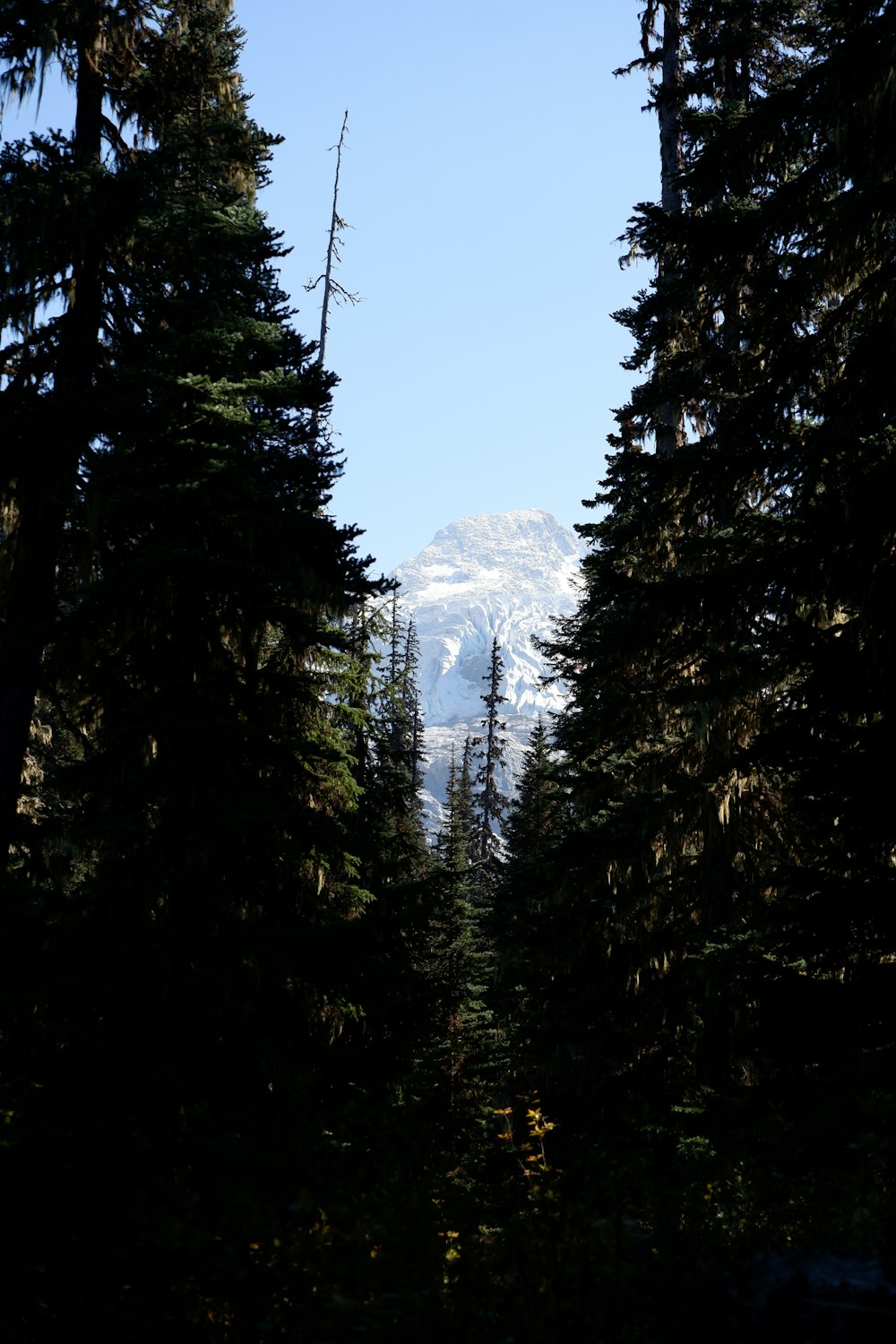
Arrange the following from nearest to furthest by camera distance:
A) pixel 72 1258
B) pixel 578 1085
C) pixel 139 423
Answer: pixel 72 1258 → pixel 139 423 → pixel 578 1085

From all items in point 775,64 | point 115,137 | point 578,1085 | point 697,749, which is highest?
point 775,64

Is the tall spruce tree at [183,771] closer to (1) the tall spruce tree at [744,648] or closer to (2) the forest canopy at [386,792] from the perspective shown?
(2) the forest canopy at [386,792]

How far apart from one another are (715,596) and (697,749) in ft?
19.5

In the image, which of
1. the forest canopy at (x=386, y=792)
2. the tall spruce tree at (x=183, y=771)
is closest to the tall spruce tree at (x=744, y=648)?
the forest canopy at (x=386, y=792)

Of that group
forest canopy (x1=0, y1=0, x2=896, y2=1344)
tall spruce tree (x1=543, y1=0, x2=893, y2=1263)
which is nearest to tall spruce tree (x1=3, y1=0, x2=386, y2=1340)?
forest canopy (x1=0, y1=0, x2=896, y2=1344)

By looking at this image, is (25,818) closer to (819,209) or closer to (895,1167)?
(895,1167)

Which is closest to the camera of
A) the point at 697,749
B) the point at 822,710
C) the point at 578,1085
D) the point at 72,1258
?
the point at 72,1258

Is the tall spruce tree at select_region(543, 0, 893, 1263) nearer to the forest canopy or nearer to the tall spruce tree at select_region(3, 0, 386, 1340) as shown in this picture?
the forest canopy

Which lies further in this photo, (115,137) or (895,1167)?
(115,137)

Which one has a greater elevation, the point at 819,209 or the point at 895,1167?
the point at 819,209

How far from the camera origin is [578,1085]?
14648 mm

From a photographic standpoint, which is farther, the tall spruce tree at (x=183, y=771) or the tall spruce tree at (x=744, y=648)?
the tall spruce tree at (x=744, y=648)

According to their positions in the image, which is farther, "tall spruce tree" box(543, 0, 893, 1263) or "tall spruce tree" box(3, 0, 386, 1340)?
"tall spruce tree" box(543, 0, 893, 1263)

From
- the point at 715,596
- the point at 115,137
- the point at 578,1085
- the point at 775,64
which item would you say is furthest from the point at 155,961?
the point at 775,64
